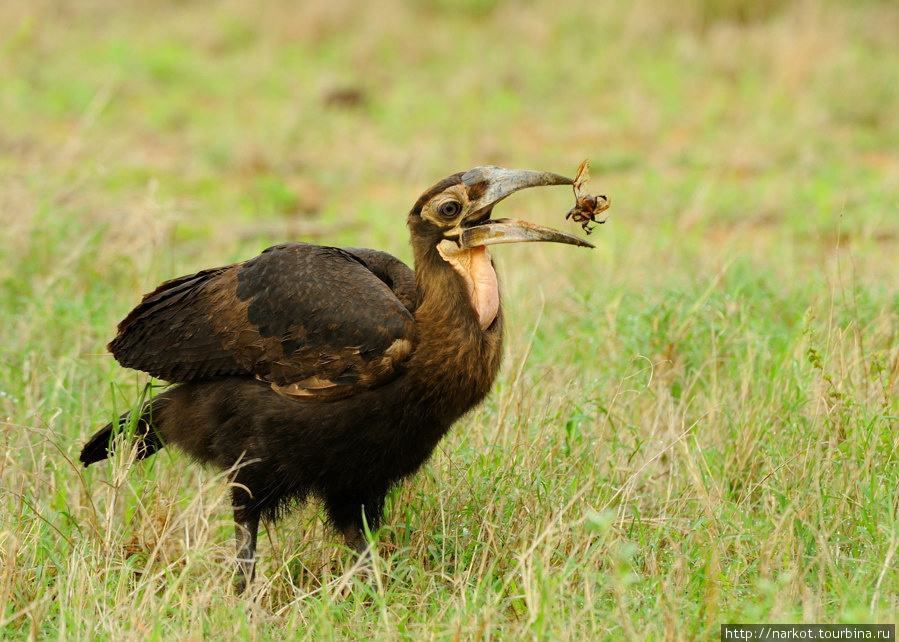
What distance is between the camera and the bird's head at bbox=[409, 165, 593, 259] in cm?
328

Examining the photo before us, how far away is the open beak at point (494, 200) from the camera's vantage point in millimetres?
3262

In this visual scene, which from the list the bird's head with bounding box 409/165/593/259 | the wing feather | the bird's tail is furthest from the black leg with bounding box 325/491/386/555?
the bird's head with bounding box 409/165/593/259

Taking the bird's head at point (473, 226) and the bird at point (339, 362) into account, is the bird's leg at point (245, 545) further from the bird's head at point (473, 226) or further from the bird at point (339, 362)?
the bird's head at point (473, 226)

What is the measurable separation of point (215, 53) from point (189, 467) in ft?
25.8

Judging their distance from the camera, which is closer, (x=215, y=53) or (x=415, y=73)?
(x=415, y=73)

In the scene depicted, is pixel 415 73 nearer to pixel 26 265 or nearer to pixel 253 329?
pixel 26 265

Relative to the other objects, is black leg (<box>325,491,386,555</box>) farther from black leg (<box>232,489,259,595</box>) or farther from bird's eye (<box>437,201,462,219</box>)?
bird's eye (<box>437,201,462,219</box>)

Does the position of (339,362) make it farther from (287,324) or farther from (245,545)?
(245,545)

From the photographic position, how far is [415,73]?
10.4m

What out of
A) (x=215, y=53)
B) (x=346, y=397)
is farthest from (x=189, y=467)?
(x=215, y=53)

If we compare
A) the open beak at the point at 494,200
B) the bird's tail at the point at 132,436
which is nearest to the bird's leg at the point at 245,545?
the bird's tail at the point at 132,436

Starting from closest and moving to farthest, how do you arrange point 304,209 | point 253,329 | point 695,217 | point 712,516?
point 712,516 < point 253,329 < point 695,217 < point 304,209

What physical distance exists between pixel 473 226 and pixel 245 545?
3.95ft

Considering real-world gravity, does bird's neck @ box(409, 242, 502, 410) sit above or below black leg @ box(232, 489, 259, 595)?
above
